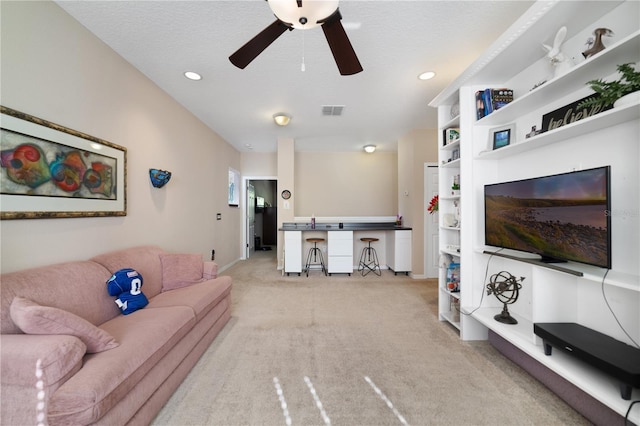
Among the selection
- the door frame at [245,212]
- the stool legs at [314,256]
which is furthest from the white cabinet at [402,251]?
the door frame at [245,212]

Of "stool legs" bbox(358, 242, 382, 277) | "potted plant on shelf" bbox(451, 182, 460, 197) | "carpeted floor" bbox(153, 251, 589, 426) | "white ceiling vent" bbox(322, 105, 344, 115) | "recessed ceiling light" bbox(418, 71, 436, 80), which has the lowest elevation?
"carpeted floor" bbox(153, 251, 589, 426)

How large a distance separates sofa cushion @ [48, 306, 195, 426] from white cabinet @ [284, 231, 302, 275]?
2.74 meters

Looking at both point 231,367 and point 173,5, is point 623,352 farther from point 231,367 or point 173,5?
point 173,5

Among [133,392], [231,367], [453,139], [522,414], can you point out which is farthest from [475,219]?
[133,392]

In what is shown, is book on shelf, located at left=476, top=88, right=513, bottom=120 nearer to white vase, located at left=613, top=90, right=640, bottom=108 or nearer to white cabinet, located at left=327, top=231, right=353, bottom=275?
white vase, located at left=613, top=90, right=640, bottom=108

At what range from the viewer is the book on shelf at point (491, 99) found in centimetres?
206

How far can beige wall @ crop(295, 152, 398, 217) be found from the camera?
5824 millimetres

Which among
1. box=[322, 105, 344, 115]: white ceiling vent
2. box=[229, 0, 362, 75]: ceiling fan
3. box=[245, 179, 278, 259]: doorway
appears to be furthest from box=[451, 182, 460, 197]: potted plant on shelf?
box=[245, 179, 278, 259]: doorway

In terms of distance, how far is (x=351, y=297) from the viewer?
134 inches

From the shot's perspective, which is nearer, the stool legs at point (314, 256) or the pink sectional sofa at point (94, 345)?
the pink sectional sofa at point (94, 345)

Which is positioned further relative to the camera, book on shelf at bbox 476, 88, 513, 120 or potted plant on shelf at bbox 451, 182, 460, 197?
potted plant on shelf at bbox 451, 182, 460, 197

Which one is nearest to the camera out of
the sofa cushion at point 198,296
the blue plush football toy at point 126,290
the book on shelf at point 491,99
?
the blue plush football toy at point 126,290

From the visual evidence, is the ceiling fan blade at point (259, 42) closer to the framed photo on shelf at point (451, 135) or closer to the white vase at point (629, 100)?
the white vase at point (629, 100)

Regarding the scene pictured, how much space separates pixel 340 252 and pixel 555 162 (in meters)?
3.33
